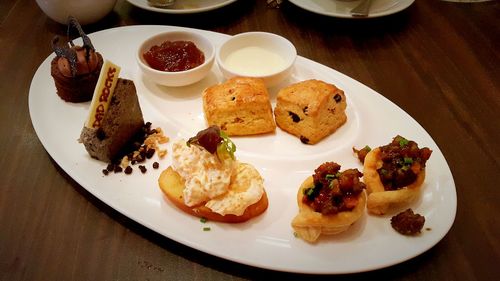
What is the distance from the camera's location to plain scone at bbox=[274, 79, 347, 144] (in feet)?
8.11

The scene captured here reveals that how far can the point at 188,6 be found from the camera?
373 cm

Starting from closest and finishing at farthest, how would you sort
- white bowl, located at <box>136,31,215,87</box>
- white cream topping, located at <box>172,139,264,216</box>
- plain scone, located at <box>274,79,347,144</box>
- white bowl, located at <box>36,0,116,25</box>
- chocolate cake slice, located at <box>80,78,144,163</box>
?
white cream topping, located at <box>172,139,264,216</box>
chocolate cake slice, located at <box>80,78,144,163</box>
plain scone, located at <box>274,79,347,144</box>
white bowl, located at <box>136,31,215,87</box>
white bowl, located at <box>36,0,116,25</box>

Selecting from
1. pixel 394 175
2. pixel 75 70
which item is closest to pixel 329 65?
pixel 394 175

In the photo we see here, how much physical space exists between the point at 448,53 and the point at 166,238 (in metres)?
2.68

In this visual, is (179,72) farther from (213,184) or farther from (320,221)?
(320,221)

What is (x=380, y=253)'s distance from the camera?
1891mm

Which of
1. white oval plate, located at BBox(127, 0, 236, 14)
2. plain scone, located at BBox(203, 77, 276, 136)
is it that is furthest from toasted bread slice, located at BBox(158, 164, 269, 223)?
white oval plate, located at BBox(127, 0, 236, 14)

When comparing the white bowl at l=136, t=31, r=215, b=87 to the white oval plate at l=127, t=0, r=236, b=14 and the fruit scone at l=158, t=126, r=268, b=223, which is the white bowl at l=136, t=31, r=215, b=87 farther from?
the fruit scone at l=158, t=126, r=268, b=223

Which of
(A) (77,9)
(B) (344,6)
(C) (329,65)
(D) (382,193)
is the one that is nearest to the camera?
(D) (382,193)

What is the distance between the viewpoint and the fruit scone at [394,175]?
2.04m

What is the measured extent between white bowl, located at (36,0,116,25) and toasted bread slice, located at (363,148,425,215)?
2.58 meters

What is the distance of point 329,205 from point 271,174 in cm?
50

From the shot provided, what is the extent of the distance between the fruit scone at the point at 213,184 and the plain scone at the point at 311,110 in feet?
1.71

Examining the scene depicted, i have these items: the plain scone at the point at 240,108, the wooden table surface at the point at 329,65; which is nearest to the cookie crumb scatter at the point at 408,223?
the wooden table surface at the point at 329,65
